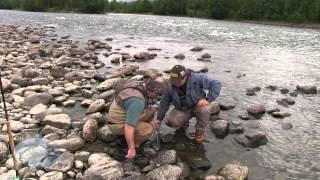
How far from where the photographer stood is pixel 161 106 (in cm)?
770

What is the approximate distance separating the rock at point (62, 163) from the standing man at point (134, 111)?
95 centimetres

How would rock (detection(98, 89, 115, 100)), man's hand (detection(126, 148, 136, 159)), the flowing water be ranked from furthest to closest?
rock (detection(98, 89, 115, 100))
the flowing water
man's hand (detection(126, 148, 136, 159))

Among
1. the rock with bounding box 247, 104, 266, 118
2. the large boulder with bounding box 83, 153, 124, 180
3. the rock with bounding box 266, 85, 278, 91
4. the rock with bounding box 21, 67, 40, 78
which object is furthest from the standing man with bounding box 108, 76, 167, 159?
the rock with bounding box 266, 85, 278, 91

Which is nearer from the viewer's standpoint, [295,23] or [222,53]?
[222,53]

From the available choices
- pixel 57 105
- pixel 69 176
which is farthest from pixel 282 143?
pixel 57 105

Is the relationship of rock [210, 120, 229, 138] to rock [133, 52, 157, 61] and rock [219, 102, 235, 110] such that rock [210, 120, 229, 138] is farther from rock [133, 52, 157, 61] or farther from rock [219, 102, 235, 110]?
rock [133, 52, 157, 61]

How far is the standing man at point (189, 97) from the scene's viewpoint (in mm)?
7250

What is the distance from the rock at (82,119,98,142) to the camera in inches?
291

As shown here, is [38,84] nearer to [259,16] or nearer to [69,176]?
[69,176]

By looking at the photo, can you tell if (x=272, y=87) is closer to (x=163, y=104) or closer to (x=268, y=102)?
(x=268, y=102)

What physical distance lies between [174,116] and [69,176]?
274 cm

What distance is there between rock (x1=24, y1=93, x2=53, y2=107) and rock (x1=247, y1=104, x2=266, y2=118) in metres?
5.07

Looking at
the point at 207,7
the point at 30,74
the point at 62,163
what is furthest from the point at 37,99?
the point at 207,7

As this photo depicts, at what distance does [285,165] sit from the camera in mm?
7043
